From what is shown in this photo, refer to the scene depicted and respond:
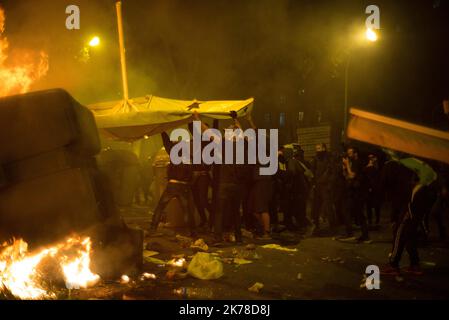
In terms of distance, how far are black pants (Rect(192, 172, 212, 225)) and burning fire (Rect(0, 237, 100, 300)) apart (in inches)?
151

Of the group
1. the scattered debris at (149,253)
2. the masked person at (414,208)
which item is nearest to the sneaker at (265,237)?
the scattered debris at (149,253)

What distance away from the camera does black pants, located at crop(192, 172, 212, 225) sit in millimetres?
8359

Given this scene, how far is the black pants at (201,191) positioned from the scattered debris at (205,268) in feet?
9.98

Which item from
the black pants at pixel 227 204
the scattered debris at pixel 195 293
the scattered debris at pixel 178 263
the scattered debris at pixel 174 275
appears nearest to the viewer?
the scattered debris at pixel 195 293

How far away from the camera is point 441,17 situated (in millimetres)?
19281

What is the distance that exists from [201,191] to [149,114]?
202 cm

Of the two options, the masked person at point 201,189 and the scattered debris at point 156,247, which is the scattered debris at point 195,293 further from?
the masked person at point 201,189

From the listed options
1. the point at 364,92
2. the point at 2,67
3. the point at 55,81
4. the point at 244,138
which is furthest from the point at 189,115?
the point at 364,92

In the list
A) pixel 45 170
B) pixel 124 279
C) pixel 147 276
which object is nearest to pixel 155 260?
pixel 147 276

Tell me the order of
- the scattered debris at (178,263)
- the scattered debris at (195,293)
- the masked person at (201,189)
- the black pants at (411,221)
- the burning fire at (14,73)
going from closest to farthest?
the scattered debris at (195,293) → the black pants at (411,221) → the scattered debris at (178,263) → the masked person at (201,189) → the burning fire at (14,73)

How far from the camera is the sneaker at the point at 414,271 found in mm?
5508

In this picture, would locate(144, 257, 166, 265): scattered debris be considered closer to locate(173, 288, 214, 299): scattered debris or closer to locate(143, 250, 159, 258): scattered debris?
locate(143, 250, 159, 258): scattered debris

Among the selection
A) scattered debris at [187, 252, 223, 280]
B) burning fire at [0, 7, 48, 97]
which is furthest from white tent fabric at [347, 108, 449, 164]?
burning fire at [0, 7, 48, 97]
